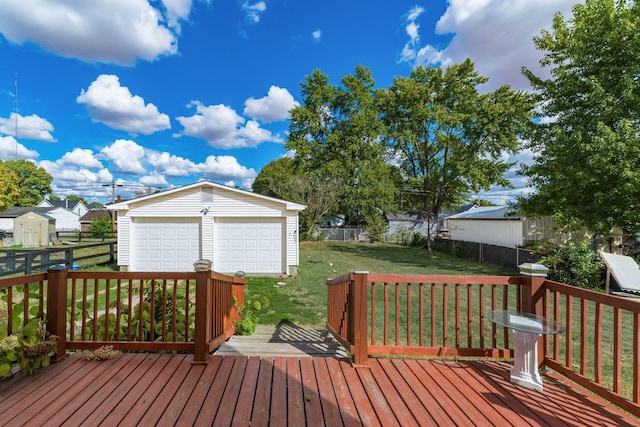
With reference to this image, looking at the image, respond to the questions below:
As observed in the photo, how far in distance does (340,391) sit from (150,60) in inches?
599

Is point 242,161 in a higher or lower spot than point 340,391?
higher

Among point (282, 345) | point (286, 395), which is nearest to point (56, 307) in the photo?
point (282, 345)

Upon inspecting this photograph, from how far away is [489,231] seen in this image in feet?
47.9

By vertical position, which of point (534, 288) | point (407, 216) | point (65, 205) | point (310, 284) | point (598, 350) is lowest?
point (310, 284)

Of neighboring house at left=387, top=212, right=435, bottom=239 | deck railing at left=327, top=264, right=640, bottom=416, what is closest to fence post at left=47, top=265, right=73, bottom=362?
deck railing at left=327, top=264, right=640, bottom=416

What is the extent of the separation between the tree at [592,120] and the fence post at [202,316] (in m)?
10.6

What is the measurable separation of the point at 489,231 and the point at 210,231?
13.4 meters

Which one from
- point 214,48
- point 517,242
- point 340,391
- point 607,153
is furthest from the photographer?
point 517,242

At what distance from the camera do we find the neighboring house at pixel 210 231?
381 inches

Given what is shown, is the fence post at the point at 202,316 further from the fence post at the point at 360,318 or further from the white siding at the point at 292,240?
the white siding at the point at 292,240

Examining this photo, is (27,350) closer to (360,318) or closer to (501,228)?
(360,318)

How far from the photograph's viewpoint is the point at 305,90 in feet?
78.1

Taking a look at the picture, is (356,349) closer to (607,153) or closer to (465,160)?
(607,153)

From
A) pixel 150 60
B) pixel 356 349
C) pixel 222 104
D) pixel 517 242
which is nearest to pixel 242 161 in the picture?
pixel 222 104
